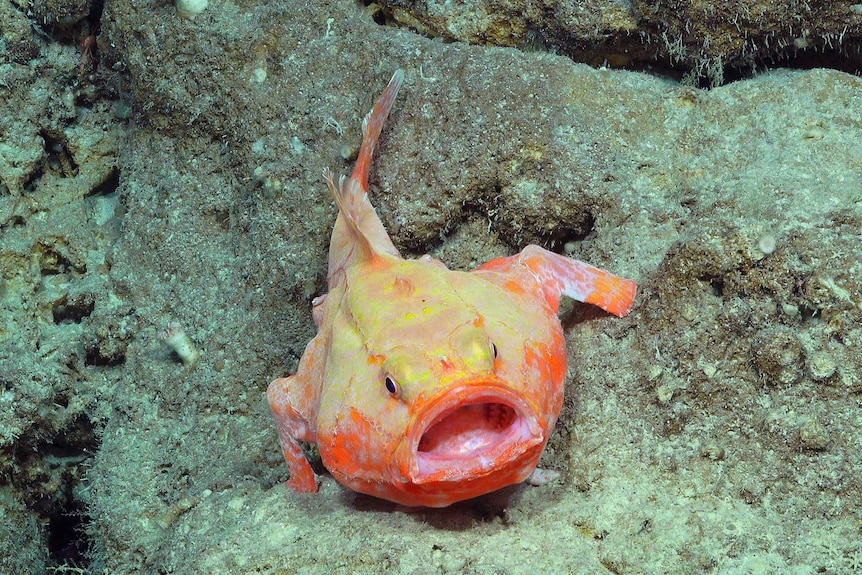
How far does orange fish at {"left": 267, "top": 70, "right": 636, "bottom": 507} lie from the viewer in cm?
248

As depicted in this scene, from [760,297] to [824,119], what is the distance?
1.23 meters

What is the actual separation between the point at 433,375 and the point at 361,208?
1646mm

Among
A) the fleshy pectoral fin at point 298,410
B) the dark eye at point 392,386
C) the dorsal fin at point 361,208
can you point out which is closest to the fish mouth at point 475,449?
the dark eye at point 392,386

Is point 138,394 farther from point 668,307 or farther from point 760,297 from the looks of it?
point 760,297

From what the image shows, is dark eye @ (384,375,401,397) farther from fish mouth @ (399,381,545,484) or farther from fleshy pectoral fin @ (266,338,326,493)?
fleshy pectoral fin @ (266,338,326,493)

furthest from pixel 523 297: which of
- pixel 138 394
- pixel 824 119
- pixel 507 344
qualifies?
pixel 138 394

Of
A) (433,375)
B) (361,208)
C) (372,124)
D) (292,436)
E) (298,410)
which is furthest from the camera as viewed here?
(372,124)

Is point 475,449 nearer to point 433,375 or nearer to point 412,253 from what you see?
point 433,375

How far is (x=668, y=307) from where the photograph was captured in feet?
10.8

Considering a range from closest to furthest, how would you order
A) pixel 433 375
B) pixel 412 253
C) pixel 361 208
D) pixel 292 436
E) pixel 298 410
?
pixel 433 375, pixel 298 410, pixel 292 436, pixel 361 208, pixel 412 253

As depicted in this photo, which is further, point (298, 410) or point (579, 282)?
point (579, 282)

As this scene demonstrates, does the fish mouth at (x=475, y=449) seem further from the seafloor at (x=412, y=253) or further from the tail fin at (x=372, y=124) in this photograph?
the tail fin at (x=372, y=124)

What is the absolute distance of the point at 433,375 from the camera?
2518 millimetres

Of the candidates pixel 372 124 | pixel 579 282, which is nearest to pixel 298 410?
pixel 579 282
